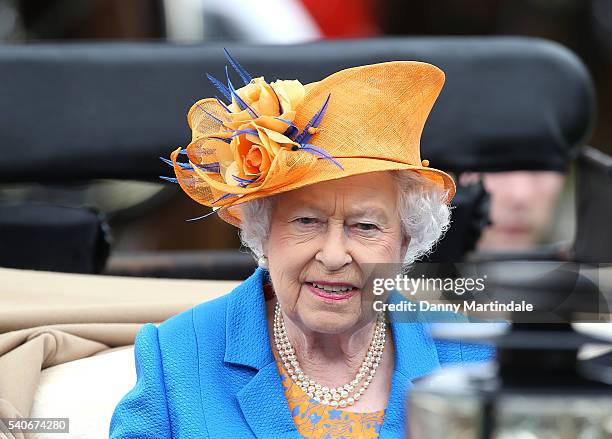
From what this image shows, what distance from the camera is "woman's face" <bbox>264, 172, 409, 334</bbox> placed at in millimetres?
2410

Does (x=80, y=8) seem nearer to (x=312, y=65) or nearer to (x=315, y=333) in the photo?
(x=312, y=65)

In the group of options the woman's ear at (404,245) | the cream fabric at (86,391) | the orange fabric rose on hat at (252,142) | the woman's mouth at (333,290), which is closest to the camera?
the orange fabric rose on hat at (252,142)

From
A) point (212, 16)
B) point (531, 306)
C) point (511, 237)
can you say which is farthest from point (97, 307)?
point (212, 16)

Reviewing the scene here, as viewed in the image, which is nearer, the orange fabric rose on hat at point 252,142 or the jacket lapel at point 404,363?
the orange fabric rose on hat at point 252,142

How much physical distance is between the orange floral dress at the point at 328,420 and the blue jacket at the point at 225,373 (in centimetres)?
3

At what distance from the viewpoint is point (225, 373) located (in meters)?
2.49

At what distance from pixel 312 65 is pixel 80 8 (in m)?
3.18

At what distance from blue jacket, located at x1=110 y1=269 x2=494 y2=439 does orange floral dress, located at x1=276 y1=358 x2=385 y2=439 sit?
1.1 inches

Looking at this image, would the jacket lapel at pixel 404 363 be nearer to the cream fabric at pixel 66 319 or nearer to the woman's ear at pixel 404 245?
the woman's ear at pixel 404 245

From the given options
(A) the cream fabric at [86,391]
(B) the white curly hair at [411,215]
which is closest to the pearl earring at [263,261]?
(B) the white curly hair at [411,215]

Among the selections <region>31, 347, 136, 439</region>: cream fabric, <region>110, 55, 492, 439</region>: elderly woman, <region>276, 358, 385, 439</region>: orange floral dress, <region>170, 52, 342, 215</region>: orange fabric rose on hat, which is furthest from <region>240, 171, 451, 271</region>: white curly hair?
<region>31, 347, 136, 439</region>: cream fabric

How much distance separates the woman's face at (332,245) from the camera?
2.41 m

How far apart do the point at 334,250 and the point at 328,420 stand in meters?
0.34

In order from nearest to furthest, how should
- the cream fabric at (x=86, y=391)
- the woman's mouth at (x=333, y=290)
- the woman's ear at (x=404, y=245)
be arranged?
the woman's mouth at (x=333, y=290)
the woman's ear at (x=404, y=245)
the cream fabric at (x=86, y=391)
